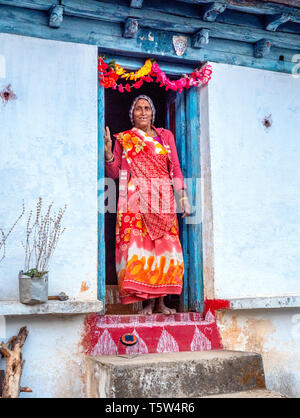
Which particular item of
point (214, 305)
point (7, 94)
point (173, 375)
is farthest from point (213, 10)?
point (173, 375)

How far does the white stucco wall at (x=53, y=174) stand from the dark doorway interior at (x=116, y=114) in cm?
218

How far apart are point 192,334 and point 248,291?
0.71m

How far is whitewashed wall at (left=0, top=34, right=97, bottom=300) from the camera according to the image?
4.41 meters

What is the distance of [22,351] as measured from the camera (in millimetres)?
4184

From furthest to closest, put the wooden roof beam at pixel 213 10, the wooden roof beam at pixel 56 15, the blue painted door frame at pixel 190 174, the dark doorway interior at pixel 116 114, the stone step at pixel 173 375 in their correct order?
the dark doorway interior at pixel 116 114 < the blue painted door frame at pixel 190 174 < the wooden roof beam at pixel 213 10 < the wooden roof beam at pixel 56 15 < the stone step at pixel 173 375

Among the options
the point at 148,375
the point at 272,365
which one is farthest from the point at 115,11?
the point at 272,365

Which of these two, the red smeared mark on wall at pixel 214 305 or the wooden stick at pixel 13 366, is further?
the red smeared mark on wall at pixel 214 305

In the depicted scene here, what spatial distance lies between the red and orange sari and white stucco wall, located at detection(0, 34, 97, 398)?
0.49 meters

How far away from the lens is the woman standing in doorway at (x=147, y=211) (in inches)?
194

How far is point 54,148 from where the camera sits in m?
4.58

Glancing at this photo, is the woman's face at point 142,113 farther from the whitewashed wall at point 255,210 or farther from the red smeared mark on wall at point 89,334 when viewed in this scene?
the red smeared mark on wall at point 89,334

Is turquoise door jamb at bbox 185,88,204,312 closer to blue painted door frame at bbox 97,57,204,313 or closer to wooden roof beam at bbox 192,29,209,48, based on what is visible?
blue painted door frame at bbox 97,57,204,313

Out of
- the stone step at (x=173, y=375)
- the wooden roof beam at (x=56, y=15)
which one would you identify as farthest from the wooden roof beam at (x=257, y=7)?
the stone step at (x=173, y=375)
